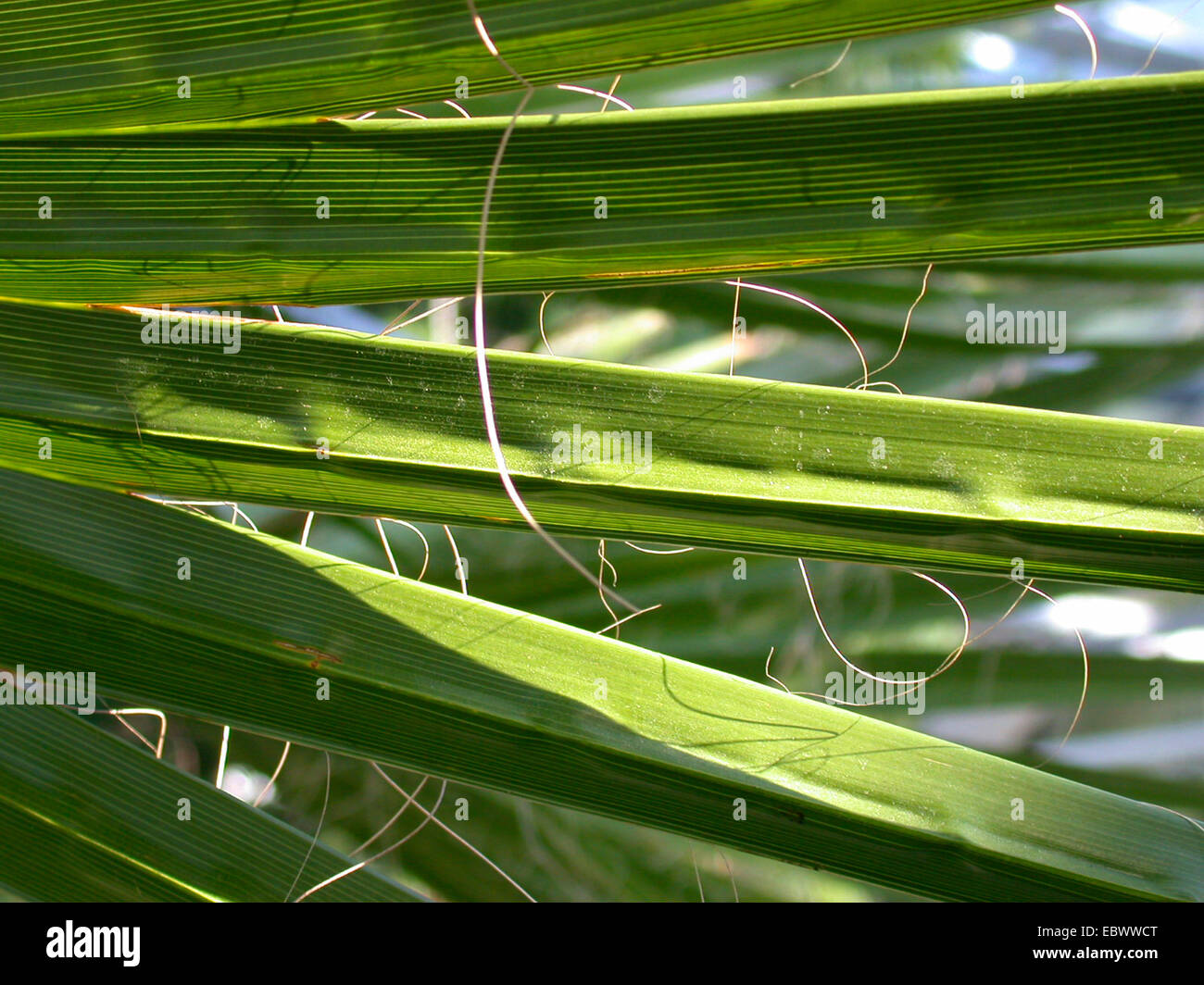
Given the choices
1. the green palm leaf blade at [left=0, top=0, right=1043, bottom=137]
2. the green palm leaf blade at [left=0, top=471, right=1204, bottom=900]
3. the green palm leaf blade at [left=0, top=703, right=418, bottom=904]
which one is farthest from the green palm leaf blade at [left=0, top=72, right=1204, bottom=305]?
the green palm leaf blade at [left=0, top=703, right=418, bottom=904]

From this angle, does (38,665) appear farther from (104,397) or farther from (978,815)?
(978,815)

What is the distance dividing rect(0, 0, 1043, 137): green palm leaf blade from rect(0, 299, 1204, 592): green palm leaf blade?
6.1 inches

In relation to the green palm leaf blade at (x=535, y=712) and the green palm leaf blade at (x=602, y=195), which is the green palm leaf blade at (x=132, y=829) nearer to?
the green palm leaf blade at (x=535, y=712)

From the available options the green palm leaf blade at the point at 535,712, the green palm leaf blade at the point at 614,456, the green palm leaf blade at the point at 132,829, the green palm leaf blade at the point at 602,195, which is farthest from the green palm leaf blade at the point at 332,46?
the green palm leaf blade at the point at 132,829

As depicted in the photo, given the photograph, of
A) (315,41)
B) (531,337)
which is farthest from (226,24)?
(531,337)

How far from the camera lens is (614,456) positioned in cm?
55

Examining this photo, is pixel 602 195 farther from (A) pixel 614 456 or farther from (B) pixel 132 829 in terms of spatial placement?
(B) pixel 132 829

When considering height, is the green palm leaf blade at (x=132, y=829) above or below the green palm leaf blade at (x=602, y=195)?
below

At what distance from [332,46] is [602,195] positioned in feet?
0.60

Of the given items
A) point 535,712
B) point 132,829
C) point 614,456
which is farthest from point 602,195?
point 132,829

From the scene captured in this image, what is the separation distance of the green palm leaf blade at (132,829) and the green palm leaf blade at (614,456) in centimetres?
24

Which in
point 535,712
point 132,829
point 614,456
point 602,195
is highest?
point 602,195

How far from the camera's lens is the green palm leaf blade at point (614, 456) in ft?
1.72

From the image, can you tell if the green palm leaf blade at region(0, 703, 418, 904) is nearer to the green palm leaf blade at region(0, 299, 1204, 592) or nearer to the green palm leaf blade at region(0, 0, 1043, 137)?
the green palm leaf blade at region(0, 299, 1204, 592)
